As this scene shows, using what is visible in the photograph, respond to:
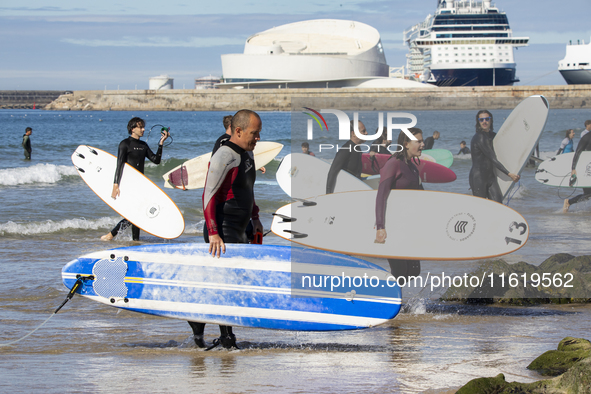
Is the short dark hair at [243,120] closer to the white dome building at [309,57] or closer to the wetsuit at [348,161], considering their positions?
the wetsuit at [348,161]

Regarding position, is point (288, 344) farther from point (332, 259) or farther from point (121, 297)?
point (121, 297)

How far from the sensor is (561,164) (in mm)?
6652

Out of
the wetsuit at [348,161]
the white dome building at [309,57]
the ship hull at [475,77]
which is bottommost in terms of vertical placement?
the wetsuit at [348,161]

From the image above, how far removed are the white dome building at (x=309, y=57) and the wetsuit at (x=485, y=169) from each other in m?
83.4

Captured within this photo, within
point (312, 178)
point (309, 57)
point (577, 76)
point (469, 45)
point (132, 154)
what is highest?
point (469, 45)

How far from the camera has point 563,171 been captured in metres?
6.57

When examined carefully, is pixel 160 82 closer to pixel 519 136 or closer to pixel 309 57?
pixel 309 57

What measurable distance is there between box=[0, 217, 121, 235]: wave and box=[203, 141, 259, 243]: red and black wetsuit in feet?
20.3

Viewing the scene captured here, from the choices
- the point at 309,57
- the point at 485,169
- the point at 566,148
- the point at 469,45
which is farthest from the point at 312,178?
the point at 469,45

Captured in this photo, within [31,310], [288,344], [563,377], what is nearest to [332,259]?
[288,344]

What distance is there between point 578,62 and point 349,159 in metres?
76.9

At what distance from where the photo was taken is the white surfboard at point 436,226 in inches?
187

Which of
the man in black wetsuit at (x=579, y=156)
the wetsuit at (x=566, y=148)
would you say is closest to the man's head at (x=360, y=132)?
the man in black wetsuit at (x=579, y=156)

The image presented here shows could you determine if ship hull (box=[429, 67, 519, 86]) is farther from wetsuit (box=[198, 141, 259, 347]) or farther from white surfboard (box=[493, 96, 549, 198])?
wetsuit (box=[198, 141, 259, 347])
